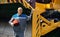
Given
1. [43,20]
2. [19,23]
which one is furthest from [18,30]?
[43,20]

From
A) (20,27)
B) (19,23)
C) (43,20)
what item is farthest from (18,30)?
(43,20)

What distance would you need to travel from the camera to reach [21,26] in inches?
325

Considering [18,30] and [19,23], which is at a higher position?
[19,23]

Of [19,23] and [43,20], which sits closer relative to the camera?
[19,23]

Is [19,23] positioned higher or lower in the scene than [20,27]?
higher

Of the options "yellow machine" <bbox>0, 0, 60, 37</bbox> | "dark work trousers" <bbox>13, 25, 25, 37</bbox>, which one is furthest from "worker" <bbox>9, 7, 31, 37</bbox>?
"yellow machine" <bbox>0, 0, 60, 37</bbox>

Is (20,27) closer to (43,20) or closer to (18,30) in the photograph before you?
(18,30)

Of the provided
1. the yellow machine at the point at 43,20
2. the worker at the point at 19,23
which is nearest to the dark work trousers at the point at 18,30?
the worker at the point at 19,23

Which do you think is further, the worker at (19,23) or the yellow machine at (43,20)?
the yellow machine at (43,20)

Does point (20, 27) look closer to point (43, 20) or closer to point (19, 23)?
point (19, 23)

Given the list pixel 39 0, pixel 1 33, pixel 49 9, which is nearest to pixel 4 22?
pixel 1 33

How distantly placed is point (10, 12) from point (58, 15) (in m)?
4.77

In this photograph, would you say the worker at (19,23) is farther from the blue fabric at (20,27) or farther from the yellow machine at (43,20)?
the yellow machine at (43,20)

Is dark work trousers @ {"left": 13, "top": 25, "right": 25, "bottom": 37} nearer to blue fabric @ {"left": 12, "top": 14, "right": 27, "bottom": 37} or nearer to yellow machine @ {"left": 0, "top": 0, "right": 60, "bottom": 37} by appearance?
blue fabric @ {"left": 12, "top": 14, "right": 27, "bottom": 37}
